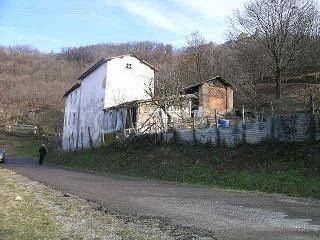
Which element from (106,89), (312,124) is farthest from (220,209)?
(106,89)

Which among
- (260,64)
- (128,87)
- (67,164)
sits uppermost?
(260,64)

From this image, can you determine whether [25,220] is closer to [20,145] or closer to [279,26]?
[279,26]

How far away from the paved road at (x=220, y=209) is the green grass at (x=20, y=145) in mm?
52184

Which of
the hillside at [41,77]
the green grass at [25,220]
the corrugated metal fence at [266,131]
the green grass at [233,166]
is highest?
the hillside at [41,77]

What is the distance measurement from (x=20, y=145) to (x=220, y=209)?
6917 centimetres

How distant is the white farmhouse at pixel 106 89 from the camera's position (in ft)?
149

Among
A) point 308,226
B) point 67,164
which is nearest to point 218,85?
point 67,164

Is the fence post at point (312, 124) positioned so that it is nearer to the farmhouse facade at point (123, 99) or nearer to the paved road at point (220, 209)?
the paved road at point (220, 209)

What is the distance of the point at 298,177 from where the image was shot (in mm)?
17125

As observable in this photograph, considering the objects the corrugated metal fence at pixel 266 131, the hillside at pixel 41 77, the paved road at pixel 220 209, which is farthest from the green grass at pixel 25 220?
the hillside at pixel 41 77

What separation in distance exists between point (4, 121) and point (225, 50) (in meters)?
49.8

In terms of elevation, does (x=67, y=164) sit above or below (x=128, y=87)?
below

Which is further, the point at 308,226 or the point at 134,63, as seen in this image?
the point at 134,63

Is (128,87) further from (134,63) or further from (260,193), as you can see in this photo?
(260,193)
